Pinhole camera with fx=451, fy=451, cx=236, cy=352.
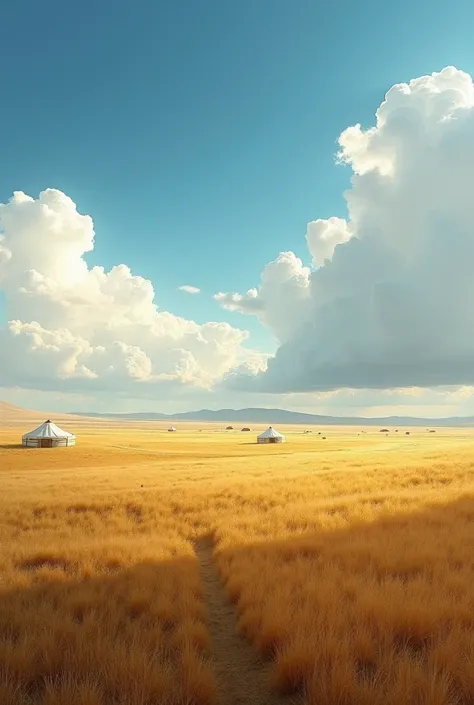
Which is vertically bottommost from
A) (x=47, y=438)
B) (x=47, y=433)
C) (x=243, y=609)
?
(x=47, y=438)

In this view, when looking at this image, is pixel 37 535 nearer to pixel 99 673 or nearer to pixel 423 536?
pixel 99 673

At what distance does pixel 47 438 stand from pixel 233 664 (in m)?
67.6

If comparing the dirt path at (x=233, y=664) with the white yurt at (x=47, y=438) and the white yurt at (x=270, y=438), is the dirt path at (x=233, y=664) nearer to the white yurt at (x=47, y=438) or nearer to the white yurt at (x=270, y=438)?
the white yurt at (x=47, y=438)

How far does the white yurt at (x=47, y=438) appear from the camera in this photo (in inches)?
2638

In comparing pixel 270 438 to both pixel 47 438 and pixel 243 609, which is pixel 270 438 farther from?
pixel 243 609

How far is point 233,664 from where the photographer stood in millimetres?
6188

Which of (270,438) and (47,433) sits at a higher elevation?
(47,433)

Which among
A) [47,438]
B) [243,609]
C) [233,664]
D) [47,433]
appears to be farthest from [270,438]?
[233,664]

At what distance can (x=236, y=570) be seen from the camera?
962 centimetres

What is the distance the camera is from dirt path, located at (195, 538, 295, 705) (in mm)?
5340

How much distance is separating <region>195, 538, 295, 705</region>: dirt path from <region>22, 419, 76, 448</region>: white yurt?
213 ft

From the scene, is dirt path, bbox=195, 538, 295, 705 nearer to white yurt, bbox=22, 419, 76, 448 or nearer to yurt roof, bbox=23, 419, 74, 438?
white yurt, bbox=22, 419, 76, 448

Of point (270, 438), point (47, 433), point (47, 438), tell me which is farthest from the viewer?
point (270, 438)

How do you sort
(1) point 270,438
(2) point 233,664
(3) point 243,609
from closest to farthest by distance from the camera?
1. (2) point 233,664
2. (3) point 243,609
3. (1) point 270,438
